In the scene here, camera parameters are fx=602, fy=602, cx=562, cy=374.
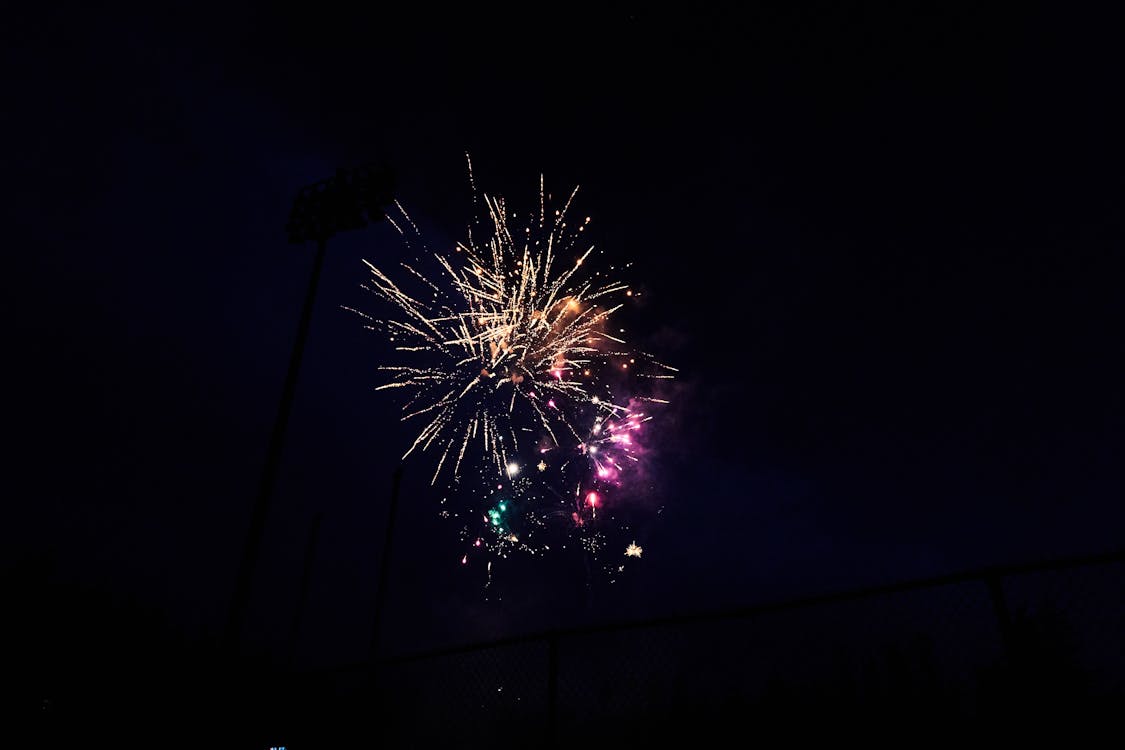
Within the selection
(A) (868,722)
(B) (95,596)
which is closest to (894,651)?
(A) (868,722)

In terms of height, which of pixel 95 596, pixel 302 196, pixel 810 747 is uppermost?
pixel 302 196

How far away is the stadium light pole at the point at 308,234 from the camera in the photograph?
8375 millimetres

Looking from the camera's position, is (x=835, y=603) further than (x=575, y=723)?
No

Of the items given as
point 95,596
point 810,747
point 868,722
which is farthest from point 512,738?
point 95,596

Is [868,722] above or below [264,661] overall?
below

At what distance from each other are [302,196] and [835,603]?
12.7 m

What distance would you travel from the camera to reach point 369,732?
725 centimetres

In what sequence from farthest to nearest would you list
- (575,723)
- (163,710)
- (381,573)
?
(381,573), (163,710), (575,723)

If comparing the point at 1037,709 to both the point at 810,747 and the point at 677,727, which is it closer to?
the point at 677,727

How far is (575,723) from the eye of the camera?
240 inches

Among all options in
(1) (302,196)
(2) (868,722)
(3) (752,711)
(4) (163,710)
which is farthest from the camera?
(3) (752,711)

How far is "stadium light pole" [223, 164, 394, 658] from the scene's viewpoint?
8.38 meters

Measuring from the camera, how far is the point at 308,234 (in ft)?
43.0

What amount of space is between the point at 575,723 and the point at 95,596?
3321cm
